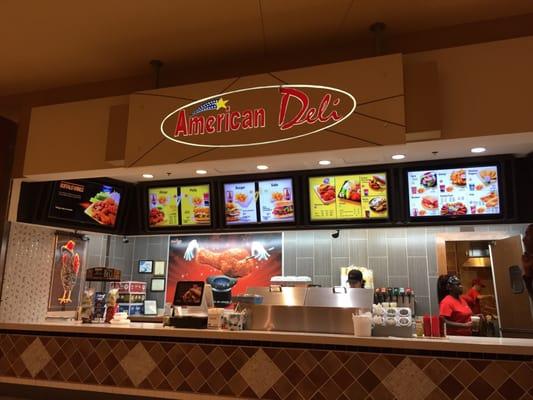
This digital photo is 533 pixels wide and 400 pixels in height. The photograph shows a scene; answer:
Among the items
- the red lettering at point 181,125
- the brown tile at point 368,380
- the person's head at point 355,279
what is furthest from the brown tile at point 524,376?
the red lettering at point 181,125

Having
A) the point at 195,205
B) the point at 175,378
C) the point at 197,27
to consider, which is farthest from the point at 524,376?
the point at 195,205

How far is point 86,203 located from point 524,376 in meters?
4.36

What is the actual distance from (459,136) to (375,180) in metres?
1.71

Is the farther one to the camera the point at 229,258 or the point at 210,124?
the point at 229,258

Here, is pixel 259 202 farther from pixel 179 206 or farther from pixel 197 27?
pixel 197 27

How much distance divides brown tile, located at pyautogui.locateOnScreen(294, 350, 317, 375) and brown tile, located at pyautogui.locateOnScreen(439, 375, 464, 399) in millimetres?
749

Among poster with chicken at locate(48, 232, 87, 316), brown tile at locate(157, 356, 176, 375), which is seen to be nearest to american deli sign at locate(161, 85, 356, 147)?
brown tile at locate(157, 356, 176, 375)

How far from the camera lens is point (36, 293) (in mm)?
4434

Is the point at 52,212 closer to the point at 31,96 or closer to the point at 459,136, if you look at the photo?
the point at 31,96

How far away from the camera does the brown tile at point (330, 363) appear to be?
8.96 ft

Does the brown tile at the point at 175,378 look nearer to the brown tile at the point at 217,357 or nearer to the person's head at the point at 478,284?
the brown tile at the point at 217,357

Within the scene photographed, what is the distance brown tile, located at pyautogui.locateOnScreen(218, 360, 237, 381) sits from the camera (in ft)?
9.62

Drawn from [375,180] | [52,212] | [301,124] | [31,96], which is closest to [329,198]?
[375,180]

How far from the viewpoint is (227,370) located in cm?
295
